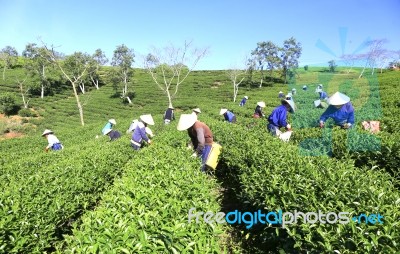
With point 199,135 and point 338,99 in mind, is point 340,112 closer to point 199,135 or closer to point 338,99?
point 338,99

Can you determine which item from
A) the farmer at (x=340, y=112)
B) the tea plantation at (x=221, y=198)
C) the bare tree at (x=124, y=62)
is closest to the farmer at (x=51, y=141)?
the tea plantation at (x=221, y=198)

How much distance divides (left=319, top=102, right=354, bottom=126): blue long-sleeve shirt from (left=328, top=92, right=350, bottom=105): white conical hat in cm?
37

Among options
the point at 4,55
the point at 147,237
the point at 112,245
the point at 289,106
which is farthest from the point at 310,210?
the point at 4,55

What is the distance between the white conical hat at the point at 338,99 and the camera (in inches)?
268

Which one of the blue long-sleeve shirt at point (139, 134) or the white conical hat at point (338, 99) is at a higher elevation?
the white conical hat at point (338, 99)

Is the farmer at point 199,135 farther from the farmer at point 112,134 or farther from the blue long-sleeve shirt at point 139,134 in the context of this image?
the farmer at point 112,134

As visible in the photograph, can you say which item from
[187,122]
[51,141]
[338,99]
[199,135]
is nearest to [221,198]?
[199,135]

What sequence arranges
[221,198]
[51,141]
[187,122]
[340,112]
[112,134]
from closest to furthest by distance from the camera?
[221,198] < [187,122] < [340,112] < [51,141] < [112,134]

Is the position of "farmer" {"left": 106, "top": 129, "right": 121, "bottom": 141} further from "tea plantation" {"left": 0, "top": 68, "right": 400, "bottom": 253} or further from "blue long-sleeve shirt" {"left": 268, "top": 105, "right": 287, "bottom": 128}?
"blue long-sleeve shirt" {"left": 268, "top": 105, "right": 287, "bottom": 128}

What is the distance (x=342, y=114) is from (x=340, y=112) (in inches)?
2.9

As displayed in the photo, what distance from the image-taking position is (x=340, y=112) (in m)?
7.50

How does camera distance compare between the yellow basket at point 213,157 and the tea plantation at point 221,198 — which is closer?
the tea plantation at point 221,198

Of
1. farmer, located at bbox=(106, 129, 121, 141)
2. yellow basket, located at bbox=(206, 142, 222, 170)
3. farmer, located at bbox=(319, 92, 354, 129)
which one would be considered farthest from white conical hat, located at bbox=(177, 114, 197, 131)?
farmer, located at bbox=(106, 129, 121, 141)

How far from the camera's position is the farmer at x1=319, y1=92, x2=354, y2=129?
6.92m
